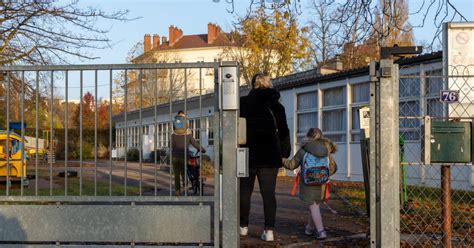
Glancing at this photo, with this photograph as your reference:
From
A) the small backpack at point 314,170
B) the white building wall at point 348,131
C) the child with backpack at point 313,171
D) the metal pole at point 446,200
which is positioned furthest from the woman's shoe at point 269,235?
the white building wall at point 348,131

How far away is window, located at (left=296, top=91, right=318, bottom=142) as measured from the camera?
68.5 feet

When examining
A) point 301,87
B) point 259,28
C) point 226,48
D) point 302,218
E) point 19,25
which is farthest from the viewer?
point 226,48

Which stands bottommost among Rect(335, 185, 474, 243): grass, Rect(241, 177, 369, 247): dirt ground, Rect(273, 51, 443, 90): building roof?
Rect(241, 177, 369, 247): dirt ground

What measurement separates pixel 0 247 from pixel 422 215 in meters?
6.55

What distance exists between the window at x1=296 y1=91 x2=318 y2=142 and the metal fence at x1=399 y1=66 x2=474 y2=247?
5.09 meters

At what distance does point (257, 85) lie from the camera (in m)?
7.51

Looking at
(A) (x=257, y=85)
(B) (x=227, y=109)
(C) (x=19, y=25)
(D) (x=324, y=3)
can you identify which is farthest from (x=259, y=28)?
(B) (x=227, y=109)

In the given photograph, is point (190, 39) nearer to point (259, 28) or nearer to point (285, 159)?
point (259, 28)

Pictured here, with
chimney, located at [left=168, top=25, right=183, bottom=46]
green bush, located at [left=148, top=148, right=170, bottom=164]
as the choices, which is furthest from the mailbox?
chimney, located at [left=168, top=25, right=183, bottom=46]

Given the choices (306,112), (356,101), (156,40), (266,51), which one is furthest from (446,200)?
(156,40)

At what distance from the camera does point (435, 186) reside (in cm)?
1254

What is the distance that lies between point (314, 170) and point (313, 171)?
2 cm

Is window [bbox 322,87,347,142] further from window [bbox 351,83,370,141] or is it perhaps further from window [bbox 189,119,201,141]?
window [bbox 189,119,201,141]

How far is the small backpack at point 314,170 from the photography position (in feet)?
24.9
